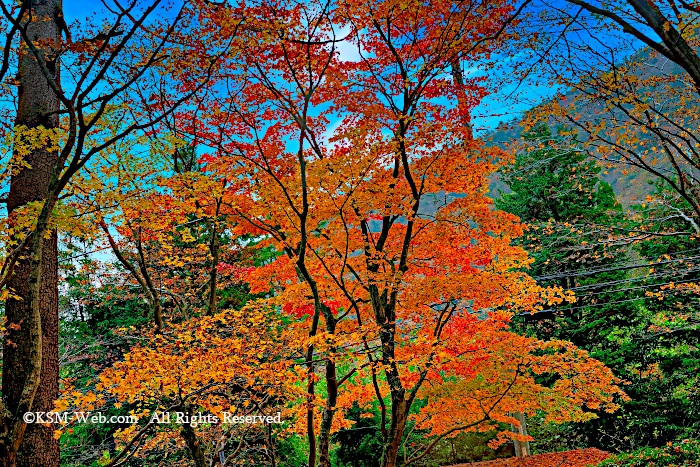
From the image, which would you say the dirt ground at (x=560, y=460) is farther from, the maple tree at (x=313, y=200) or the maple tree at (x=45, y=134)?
the maple tree at (x=45, y=134)

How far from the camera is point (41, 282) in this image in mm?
4262

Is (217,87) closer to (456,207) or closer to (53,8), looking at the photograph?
(53,8)

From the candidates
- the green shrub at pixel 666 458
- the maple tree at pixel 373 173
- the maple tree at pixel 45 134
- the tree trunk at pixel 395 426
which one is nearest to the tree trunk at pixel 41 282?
the maple tree at pixel 45 134

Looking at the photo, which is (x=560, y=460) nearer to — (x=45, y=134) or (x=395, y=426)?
(x=395, y=426)

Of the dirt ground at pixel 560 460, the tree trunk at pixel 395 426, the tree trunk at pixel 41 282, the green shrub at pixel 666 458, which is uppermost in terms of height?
the tree trunk at pixel 41 282

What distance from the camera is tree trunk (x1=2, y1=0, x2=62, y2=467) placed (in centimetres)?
409

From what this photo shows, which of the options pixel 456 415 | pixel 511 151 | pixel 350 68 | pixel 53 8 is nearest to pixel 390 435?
pixel 456 415

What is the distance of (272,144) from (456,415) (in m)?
6.66

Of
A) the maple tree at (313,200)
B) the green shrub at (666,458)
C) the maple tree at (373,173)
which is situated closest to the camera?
the maple tree at (313,200)

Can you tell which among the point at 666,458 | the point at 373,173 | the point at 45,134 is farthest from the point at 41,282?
the point at 666,458

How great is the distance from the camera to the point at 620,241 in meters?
7.61

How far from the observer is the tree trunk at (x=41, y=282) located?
4.09 m

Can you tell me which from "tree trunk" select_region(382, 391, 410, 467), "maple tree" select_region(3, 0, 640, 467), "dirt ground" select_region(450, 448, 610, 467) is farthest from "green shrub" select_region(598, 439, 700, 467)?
"tree trunk" select_region(382, 391, 410, 467)

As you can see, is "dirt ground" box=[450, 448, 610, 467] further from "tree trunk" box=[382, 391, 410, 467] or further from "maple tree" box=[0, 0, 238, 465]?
"maple tree" box=[0, 0, 238, 465]
